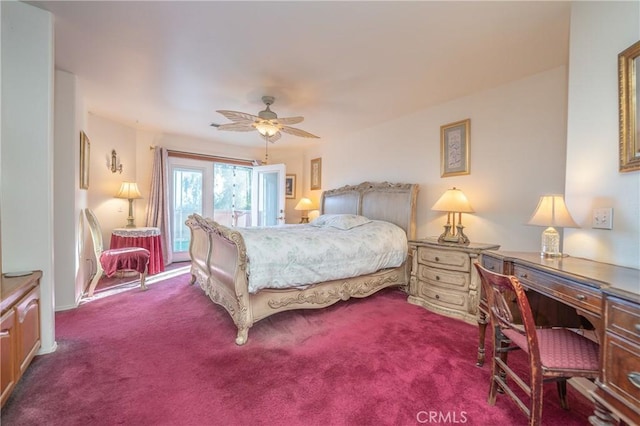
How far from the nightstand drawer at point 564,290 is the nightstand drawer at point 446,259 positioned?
3.40 ft

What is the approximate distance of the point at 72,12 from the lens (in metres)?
1.92

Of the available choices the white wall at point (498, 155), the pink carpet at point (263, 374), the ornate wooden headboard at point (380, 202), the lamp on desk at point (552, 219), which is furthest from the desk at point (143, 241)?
the lamp on desk at point (552, 219)

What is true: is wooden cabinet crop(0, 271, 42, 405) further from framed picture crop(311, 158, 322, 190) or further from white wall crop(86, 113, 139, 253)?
framed picture crop(311, 158, 322, 190)

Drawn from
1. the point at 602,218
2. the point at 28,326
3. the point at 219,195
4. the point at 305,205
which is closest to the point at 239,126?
the point at 28,326

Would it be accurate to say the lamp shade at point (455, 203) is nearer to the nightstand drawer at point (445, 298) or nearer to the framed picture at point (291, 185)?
the nightstand drawer at point (445, 298)

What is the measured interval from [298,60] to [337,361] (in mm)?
2582

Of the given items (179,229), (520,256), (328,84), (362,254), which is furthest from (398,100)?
(179,229)

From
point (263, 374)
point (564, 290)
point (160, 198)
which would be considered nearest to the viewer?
point (564, 290)

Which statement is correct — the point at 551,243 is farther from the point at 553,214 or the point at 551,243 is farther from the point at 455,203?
the point at 455,203

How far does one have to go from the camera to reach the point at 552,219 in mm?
1734

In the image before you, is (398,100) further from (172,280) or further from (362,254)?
(172,280)

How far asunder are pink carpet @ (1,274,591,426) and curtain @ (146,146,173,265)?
2211 millimetres

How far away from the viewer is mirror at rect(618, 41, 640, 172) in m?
1.40

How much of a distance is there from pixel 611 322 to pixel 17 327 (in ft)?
9.60
